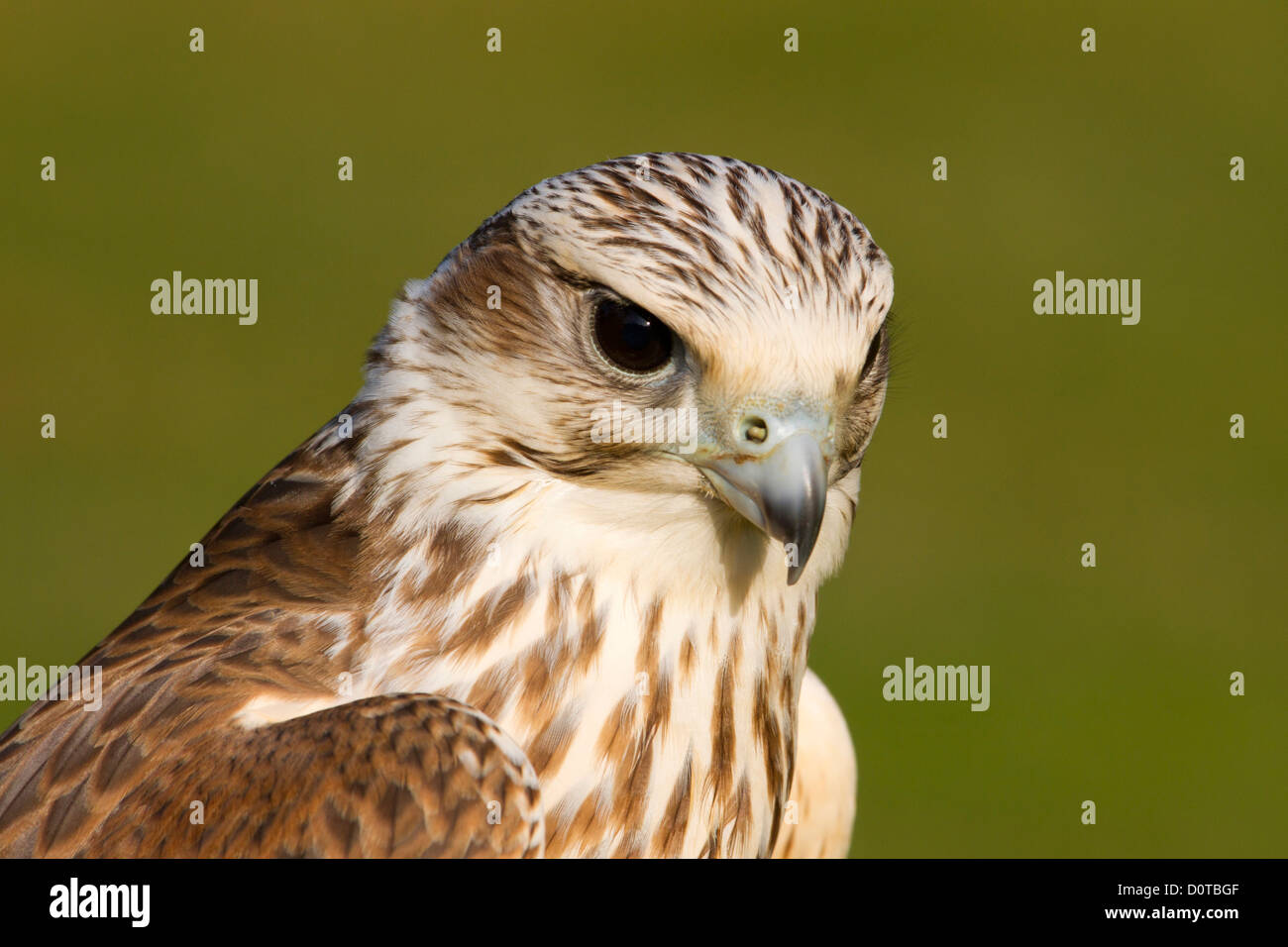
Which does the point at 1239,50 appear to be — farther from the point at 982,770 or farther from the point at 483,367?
the point at 483,367

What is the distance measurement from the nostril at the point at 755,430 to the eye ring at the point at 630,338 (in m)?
0.18

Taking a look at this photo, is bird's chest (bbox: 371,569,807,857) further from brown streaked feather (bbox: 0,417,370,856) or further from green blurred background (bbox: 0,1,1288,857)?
green blurred background (bbox: 0,1,1288,857)

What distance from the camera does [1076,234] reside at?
43.3ft

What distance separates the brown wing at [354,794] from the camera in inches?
109

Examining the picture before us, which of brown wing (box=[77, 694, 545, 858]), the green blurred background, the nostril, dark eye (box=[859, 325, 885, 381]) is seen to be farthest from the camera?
the green blurred background

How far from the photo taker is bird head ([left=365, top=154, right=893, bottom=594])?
2.88 m

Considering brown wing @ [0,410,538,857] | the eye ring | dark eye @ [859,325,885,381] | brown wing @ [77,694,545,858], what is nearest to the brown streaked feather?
brown wing @ [0,410,538,857]

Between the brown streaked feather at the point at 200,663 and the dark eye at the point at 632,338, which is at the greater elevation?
the dark eye at the point at 632,338

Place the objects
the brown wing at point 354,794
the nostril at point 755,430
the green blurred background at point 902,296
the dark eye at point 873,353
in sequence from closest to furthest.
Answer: the brown wing at point 354,794 → the nostril at point 755,430 → the dark eye at point 873,353 → the green blurred background at point 902,296

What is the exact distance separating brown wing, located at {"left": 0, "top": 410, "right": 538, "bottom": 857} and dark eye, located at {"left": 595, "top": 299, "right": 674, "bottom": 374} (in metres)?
0.59

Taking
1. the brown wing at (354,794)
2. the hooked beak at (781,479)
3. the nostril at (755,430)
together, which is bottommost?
the brown wing at (354,794)

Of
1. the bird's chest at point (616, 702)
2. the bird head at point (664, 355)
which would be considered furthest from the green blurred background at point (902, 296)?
the bird head at point (664, 355)

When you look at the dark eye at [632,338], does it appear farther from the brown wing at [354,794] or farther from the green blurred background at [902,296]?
the green blurred background at [902,296]

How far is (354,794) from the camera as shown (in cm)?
278
